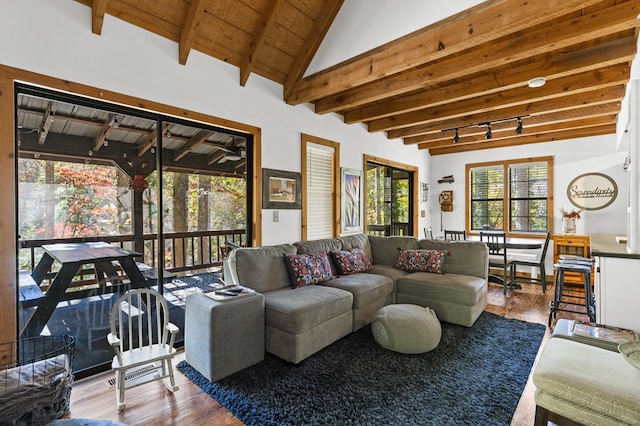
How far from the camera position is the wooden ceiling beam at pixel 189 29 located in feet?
9.15

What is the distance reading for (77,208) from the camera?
2.61m

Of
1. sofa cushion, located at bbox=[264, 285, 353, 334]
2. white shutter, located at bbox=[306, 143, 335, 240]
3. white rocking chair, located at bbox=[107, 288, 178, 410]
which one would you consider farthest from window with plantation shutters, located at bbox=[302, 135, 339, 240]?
white rocking chair, located at bbox=[107, 288, 178, 410]

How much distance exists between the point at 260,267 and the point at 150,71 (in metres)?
2.06

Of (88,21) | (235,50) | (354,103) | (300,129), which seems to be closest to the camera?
(88,21)

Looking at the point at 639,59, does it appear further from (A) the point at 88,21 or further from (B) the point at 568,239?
(A) the point at 88,21

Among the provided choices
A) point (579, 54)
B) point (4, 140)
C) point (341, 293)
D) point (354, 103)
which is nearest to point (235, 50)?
point (354, 103)

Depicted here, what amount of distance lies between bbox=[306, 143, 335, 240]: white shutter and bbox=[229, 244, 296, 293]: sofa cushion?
1141mm

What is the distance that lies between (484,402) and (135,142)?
11.4 feet

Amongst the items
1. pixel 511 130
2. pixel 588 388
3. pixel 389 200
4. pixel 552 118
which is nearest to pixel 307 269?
pixel 588 388

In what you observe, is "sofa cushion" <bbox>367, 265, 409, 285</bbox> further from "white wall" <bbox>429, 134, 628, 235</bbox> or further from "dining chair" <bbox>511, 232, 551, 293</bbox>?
"white wall" <bbox>429, 134, 628, 235</bbox>

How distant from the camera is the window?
20.0 feet

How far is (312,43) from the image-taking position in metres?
3.71

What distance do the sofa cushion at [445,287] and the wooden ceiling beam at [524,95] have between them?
7.44 feet

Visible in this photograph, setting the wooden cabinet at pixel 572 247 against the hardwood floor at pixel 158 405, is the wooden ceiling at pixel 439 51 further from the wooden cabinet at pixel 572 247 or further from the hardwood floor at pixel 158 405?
the hardwood floor at pixel 158 405
